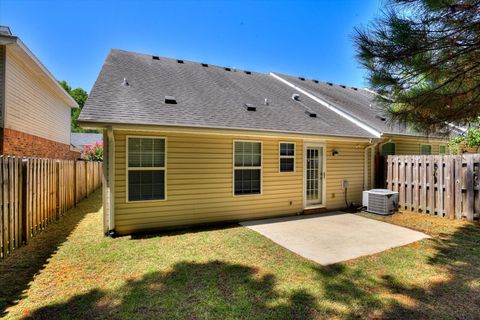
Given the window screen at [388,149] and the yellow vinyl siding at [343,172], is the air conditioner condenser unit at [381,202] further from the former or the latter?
the window screen at [388,149]

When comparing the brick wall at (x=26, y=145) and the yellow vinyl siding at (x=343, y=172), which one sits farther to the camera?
the yellow vinyl siding at (x=343, y=172)

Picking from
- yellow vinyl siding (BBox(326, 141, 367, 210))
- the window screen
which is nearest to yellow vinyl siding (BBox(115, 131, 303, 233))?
yellow vinyl siding (BBox(326, 141, 367, 210))

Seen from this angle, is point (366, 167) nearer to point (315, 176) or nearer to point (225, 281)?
point (315, 176)

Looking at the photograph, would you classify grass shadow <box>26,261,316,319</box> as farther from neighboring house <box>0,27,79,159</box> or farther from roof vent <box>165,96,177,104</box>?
neighboring house <box>0,27,79,159</box>

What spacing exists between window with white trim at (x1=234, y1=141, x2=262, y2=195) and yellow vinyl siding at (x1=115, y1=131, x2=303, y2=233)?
152 millimetres

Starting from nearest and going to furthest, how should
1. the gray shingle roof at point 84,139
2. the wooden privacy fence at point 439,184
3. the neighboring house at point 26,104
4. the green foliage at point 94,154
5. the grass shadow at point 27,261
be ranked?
the grass shadow at point 27,261, the wooden privacy fence at point 439,184, the neighboring house at point 26,104, the green foliage at point 94,154, the gray shingle roof at point 84,139

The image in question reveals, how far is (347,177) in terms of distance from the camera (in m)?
8.80

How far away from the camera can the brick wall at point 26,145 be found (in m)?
7.58

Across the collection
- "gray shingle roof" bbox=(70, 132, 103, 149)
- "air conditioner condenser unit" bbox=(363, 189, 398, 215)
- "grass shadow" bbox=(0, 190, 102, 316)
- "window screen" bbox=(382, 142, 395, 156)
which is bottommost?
"grass shadow" bbox=(0, 190, 102, 316)

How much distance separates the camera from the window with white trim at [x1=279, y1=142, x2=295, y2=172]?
300 inches

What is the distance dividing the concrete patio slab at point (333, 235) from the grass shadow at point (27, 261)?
4.26 m

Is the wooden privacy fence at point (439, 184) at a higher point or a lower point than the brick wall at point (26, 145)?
lower

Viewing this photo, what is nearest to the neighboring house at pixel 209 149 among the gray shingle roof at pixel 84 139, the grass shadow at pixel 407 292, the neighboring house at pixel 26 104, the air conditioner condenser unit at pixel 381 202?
the air conditioner condenser unit at pixel 381 202

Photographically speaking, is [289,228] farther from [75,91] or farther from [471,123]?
[75,91]
